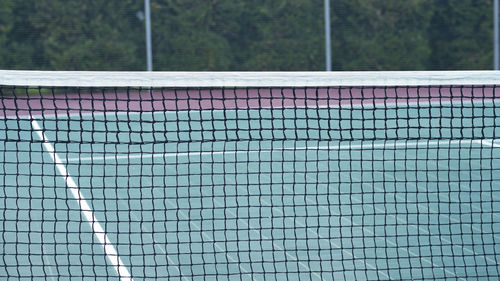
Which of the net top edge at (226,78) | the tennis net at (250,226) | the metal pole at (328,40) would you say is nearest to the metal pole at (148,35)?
the metal pole at (328,40)

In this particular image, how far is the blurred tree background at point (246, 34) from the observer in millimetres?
14203

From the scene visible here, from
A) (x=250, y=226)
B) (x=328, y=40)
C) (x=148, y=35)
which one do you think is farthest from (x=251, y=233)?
(x=328, y=40)

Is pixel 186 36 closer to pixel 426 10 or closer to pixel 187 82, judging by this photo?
pixel 426 10

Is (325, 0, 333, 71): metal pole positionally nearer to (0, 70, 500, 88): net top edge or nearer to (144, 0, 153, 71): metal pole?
(144, 0, 153, 71): metal pole

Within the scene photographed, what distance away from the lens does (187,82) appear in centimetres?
436

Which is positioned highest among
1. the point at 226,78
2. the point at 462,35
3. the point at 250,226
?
the point at 226,78

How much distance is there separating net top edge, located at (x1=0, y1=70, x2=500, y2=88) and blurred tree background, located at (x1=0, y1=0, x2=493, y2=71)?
33.5ft

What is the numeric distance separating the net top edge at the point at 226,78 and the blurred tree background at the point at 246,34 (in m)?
10.2

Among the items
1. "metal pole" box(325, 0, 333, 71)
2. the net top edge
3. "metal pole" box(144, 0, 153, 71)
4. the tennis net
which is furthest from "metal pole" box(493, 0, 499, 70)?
the net top edge

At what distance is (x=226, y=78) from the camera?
4.34 meters

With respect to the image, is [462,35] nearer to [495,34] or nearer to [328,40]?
[495,34]

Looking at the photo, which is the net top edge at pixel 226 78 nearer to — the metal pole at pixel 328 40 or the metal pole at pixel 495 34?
the metal pole at pixel 328 40

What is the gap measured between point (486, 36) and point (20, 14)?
873cm

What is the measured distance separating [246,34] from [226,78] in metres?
10.7
